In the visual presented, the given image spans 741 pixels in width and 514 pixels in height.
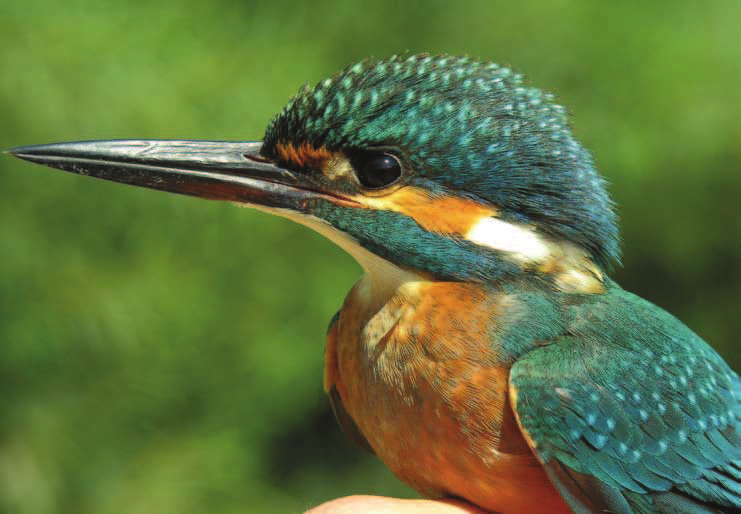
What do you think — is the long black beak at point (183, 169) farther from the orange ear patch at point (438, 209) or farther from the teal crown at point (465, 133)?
the orange ear patch at point (438, 209)

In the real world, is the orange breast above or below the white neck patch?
below

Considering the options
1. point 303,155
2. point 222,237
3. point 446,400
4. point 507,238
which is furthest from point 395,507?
point 222,237

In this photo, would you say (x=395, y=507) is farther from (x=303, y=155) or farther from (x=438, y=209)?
(x=303, y=155)

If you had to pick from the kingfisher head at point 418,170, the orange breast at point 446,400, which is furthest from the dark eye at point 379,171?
the orange breast at point 446,400

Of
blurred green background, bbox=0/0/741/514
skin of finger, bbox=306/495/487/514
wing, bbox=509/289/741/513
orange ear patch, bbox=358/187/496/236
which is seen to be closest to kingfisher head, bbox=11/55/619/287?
orange ear patch, bbox=358/187/496/236

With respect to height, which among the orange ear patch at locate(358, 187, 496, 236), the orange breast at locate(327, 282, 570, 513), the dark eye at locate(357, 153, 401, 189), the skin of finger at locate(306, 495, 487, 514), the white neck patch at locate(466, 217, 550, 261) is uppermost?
the dark eye at locate(357, 153, 401, 189)

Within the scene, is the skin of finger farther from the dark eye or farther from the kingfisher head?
the dark eye

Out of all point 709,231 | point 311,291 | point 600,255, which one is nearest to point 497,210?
point 600,255
